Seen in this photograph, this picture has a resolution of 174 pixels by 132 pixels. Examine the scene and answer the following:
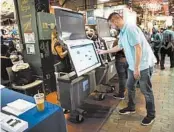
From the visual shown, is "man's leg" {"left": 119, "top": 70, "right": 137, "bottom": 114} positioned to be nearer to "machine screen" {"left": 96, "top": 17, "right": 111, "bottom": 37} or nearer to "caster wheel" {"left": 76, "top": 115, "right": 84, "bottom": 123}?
"caster wheel" {"left": 76, "top": 115, "right": 84, "bottom": 123}

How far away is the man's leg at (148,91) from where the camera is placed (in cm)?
272

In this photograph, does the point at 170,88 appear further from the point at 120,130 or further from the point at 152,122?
the point at 120,130

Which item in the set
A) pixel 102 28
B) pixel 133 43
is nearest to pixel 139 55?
pixel 133 43

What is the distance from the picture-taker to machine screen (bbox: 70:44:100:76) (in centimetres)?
265

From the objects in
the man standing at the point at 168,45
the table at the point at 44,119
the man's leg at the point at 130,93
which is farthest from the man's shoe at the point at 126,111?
the man standing at the point at 168,45

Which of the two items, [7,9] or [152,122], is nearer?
[152,122]

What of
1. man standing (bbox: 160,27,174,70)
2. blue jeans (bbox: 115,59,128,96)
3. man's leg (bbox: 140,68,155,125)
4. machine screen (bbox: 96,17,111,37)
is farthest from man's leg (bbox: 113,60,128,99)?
man standing (bbox: 160,27,174,70)

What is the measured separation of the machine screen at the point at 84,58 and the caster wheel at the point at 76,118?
0.82 m

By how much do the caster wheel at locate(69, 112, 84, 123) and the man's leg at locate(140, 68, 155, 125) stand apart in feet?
3.33

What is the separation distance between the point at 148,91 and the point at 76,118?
125 centimetres

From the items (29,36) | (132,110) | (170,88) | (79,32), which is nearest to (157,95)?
(170,88)

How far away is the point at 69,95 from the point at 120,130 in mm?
955

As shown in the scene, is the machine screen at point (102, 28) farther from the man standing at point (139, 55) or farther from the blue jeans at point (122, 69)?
the man standing at point (139, 55)

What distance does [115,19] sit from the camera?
2922 millimetres
